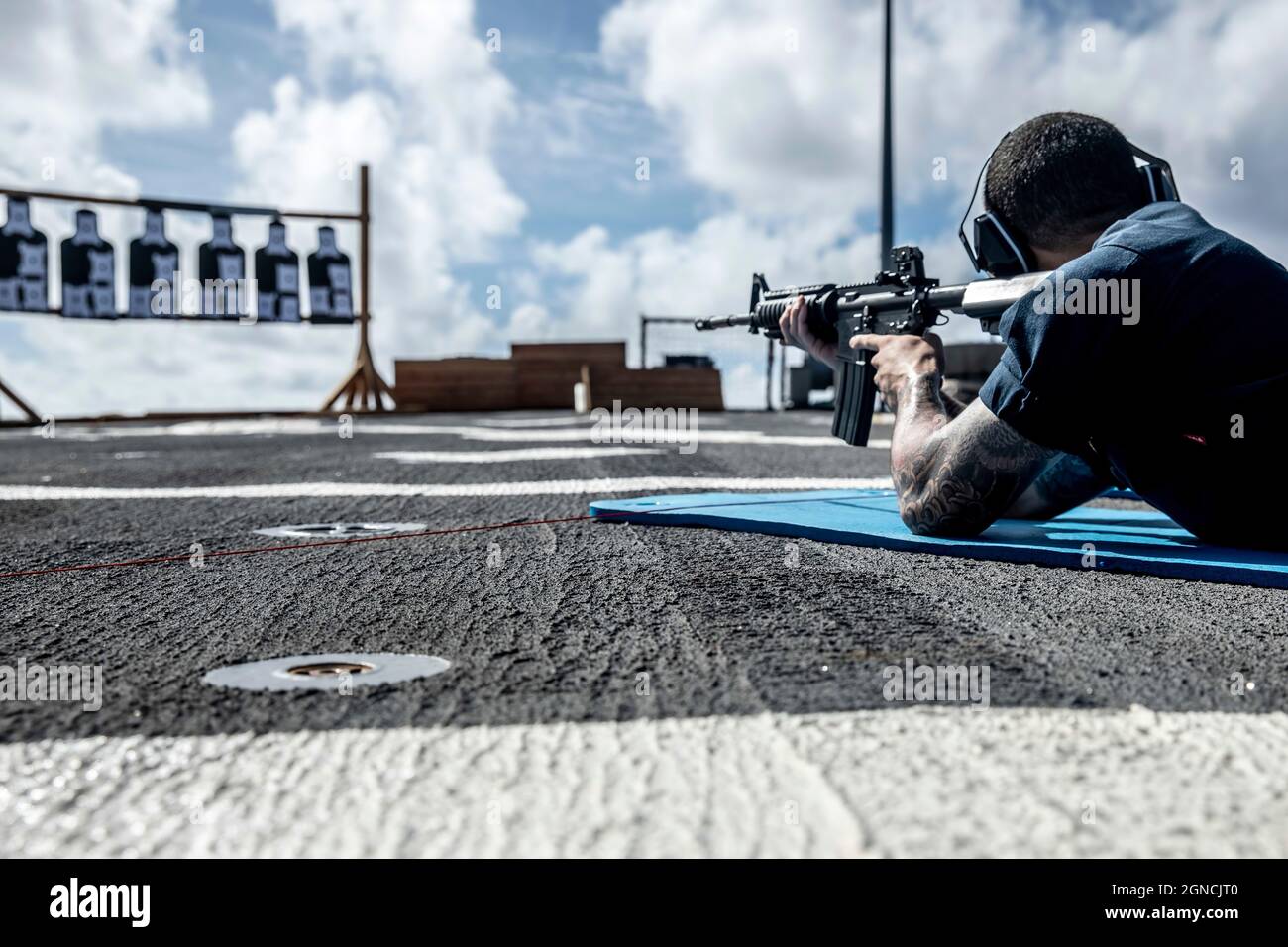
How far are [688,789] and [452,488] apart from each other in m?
3.73

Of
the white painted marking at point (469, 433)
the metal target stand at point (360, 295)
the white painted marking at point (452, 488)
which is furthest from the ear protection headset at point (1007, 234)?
the metal target stand at point (360, 295)

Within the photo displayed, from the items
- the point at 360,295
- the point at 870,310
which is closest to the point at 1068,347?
the point at 870,310

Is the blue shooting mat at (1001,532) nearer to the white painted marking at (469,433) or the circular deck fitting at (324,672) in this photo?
the circular deck fitting at (324,672)

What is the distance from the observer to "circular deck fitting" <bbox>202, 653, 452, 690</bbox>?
1.60 meters

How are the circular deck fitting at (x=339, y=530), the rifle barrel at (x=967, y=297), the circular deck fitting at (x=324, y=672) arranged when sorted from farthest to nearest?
the circular deck fitting at (x=339, y=530), the rifle barrel at (x=967, y=297), the circular deck fitting at (x=324, y=672)

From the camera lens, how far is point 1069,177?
2719 millimetres

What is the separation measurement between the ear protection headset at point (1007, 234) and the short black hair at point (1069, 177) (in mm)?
43

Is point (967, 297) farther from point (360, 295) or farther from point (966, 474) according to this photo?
point (360, 295)

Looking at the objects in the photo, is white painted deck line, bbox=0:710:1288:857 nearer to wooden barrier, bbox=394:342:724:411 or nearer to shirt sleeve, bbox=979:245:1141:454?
shirt sleeve, bbox=979:245:1141:454

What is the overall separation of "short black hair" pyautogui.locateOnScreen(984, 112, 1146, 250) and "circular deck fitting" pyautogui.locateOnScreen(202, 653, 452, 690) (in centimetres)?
196

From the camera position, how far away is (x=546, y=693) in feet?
5.05

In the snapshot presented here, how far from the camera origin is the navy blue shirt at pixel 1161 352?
95.0 inches

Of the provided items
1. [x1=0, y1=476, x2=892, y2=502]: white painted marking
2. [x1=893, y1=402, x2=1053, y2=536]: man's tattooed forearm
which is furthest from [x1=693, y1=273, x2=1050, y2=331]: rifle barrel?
[x1=0, y1=476, x2=892, y2=502]: white painted marking
